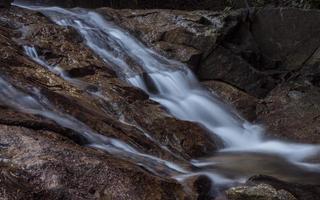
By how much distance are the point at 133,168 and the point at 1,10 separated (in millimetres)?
6759

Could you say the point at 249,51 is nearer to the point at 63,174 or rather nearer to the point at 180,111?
the point at 180,111

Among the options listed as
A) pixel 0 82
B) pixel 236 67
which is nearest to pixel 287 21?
pixel 236 67

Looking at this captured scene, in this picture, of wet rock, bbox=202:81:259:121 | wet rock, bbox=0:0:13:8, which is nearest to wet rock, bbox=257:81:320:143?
wet rock, bbox=202:81:259:121

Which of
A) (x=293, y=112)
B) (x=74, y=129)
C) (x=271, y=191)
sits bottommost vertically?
(x=74, y=129)

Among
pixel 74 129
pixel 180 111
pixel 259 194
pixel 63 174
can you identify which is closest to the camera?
pixel 63 174

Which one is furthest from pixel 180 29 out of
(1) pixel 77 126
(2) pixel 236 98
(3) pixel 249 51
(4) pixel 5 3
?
(1) pixel 77 126

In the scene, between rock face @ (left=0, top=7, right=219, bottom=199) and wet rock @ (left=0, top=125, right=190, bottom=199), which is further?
A: rock face @ (left=0, top=7, right=219, bottom=199)

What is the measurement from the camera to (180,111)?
8.59m

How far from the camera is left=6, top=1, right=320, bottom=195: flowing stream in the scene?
18.0 ft

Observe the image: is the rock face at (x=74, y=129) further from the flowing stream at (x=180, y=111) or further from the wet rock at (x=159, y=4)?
the wet rock at (x=159, y=4)

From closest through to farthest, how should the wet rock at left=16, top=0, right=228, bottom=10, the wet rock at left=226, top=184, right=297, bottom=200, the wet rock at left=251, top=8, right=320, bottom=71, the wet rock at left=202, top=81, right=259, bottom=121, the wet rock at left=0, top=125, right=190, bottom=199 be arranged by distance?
the wet rock at left=0, top=125, right=190, bottom=199 < the wet rock at left=226, top=184, right=297, bottom=200 < the wet rock at left=202, top=81, right=259, bottom=121 < the wet rock at left=251, top=8, right=320, bottom=71 < the wet rock at left=16, top=0, right=228, bottom=10

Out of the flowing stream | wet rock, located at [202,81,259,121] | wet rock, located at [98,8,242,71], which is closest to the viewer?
the flowing stream

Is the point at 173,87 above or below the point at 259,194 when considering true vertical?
above

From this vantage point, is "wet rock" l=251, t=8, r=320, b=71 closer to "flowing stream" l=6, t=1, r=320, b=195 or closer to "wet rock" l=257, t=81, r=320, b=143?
"wet rock" l=257, t=81, r=320, b=143
